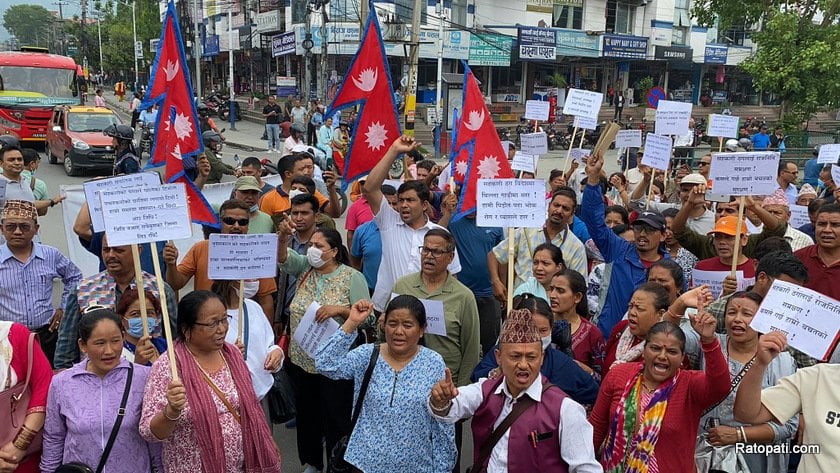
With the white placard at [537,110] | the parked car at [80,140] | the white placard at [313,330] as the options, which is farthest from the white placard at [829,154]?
the parked car at [80,140]

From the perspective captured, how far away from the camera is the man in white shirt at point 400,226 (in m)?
4.96

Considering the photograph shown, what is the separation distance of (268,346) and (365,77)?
111 inches

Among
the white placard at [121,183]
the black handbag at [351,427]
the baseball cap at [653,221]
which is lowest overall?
the black handbag at [351,427]

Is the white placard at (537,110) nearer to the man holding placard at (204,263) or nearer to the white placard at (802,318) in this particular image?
the man holding placard at (204,263)

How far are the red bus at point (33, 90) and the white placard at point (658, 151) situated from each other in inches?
777

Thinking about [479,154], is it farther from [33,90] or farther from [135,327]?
[33,90]

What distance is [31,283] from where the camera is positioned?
481cm

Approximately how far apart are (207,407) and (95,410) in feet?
1.55

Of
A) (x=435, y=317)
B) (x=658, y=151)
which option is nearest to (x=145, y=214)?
(x=435, y=317)

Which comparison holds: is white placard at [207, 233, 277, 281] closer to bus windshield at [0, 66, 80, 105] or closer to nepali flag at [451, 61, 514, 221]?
nepali flag at [451, 61, 514, 221]

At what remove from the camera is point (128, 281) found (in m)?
4.21

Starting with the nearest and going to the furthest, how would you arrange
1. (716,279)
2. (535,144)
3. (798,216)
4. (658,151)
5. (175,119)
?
(716,279) < (175,119) < (798,216) < (658,151) < (535,144)

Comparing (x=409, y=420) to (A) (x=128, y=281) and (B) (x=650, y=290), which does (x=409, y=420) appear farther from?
(A) (x=128, y=281)

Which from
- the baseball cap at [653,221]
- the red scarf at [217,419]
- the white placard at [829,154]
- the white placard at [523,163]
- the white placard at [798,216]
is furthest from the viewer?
the white placard at [829,154]
